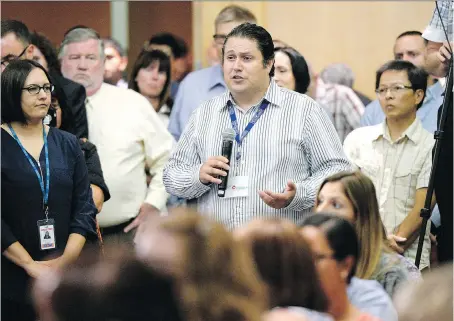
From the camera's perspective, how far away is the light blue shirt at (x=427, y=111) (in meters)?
5.64

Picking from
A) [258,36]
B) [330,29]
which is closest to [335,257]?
[258,36]

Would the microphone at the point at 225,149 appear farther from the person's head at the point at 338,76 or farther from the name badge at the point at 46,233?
the person's head at the point at 338,76

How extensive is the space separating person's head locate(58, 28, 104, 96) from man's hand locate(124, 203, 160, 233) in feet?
2.29

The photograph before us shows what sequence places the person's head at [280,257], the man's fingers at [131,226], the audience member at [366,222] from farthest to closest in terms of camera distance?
1. the man's fingers at [131,226]
2. the audience member at [366,222]
3. the person's head at [280,257]

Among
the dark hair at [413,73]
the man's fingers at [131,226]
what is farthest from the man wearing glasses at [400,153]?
the man's fingers at [131,226]

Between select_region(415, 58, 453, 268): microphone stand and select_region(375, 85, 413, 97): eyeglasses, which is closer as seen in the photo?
select_region(415, 58, 453, 268): microphone stand

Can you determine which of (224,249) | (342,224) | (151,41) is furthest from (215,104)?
(151,41)

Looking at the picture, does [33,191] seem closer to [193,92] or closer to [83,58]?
[83,58]

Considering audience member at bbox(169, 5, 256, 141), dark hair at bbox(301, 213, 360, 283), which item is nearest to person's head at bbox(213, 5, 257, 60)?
audience member at bbox(169, 5, 256, 141)

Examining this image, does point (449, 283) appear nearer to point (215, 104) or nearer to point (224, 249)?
point (224, 249)

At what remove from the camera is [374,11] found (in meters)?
9.54

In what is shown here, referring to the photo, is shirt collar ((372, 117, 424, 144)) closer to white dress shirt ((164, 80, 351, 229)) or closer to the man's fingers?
white dress shirt ((164, 80, 351, 229))

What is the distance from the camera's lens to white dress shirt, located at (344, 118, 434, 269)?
15.8 ft

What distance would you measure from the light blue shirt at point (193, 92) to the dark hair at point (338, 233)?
2.92 m
